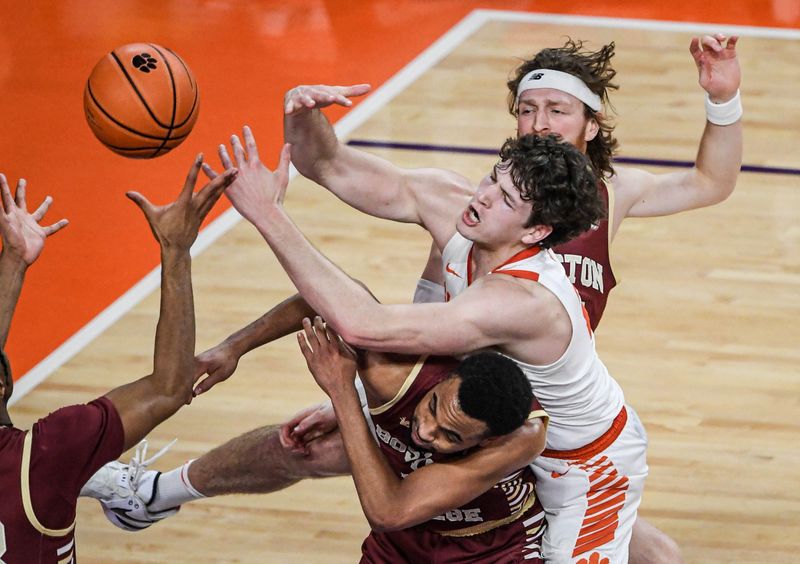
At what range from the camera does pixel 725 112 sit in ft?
16.7

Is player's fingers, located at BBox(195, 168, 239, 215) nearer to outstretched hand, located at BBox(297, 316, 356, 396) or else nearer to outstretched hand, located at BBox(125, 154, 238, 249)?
outstretched hand, located at BBox(125, 154, 238, 249)

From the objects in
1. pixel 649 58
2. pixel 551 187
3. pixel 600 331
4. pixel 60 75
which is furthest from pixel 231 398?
pixel 649 58

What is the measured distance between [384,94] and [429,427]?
22.1 ft

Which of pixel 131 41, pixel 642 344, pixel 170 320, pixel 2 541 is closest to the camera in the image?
pixel 2 541

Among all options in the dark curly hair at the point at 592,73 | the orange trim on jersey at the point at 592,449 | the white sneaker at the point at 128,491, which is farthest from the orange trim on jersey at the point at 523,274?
the white sneaker at the point at 128,491

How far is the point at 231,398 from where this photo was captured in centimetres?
667

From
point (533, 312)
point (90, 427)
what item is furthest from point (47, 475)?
point (533, 312)

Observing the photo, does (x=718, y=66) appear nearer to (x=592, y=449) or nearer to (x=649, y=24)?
(x=592, y=449)

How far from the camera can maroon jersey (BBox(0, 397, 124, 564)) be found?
12.1 ft

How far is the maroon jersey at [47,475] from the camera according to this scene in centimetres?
370

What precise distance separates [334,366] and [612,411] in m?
0.94

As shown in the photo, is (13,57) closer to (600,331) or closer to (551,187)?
(600,331)

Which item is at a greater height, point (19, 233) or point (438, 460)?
point (19, 233)

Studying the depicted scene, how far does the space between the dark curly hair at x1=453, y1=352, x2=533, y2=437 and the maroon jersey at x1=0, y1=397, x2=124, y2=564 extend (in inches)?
39.2
